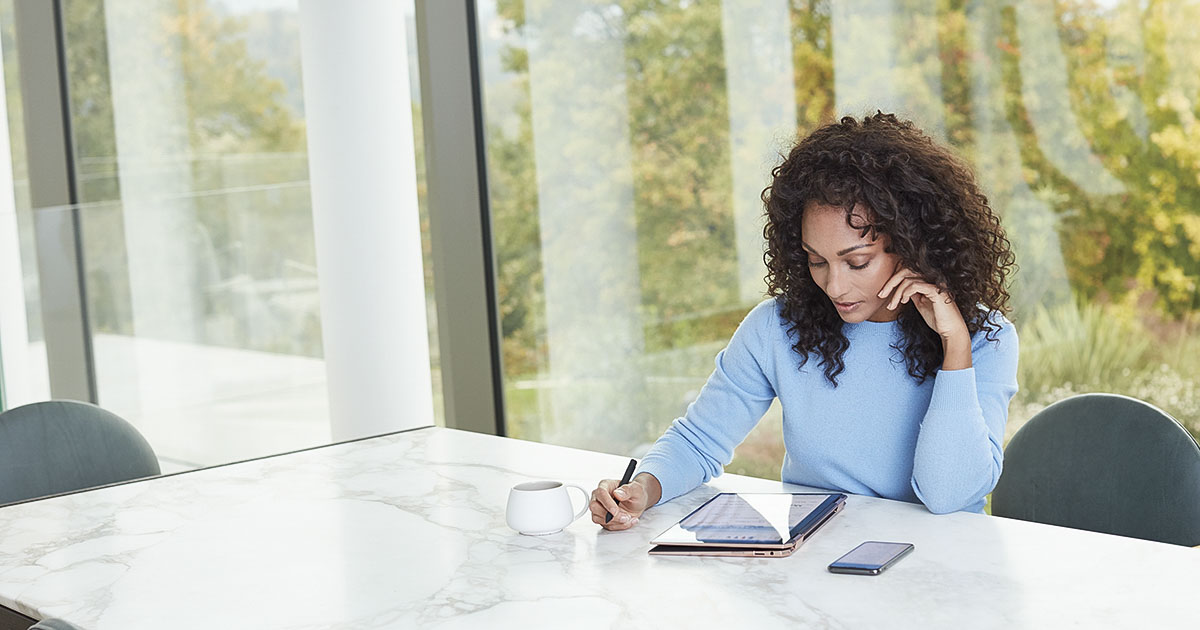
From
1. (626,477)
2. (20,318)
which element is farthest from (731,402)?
(20,318)

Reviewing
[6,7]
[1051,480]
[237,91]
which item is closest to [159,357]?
[237,91]

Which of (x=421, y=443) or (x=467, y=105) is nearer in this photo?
(x=421, y=443)

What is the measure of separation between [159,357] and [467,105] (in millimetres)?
1422

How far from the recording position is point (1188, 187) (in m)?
2.31

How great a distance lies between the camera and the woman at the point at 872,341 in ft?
5.14

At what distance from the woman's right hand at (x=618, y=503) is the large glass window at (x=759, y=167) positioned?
1347 millimetres

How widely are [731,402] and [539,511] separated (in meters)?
0.47

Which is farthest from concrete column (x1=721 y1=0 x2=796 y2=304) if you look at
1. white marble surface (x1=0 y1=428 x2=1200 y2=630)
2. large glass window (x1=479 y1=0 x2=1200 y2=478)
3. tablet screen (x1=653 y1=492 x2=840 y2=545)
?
tablet screen (x1=653 y1=492 x2=840 y2=545)

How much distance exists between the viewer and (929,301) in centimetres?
162

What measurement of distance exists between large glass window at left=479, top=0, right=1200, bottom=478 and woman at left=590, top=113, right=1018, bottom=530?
0.86m

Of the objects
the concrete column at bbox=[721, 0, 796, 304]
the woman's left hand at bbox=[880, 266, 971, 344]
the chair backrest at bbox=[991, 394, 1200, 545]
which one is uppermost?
the concrete column at bbox=[721, 0, 796, 304]

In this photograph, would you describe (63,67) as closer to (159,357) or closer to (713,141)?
(159,357)

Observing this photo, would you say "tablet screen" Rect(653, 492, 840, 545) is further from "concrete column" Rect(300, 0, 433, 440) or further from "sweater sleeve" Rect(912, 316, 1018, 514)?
"concrete column" Rect(300, 0, 433, 440)

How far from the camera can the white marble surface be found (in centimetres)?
116
